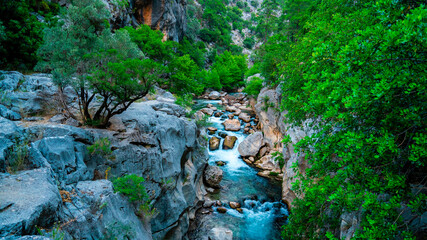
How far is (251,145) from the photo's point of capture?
20203mm

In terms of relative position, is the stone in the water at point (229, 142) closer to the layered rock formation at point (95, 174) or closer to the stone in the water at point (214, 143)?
the stone in the water at point (214, 143)

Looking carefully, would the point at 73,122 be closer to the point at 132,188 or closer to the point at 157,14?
the point at 132,188

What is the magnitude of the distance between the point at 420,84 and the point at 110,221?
7.62m

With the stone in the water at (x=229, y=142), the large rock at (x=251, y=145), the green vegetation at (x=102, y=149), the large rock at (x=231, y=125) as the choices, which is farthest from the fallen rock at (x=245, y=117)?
the green vegetation at (x=102, y=149)

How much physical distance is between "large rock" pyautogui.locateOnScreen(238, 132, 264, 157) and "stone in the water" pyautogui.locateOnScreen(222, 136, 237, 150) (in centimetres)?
93

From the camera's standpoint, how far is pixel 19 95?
8875 mm

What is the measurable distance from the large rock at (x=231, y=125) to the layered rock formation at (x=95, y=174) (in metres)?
11.6

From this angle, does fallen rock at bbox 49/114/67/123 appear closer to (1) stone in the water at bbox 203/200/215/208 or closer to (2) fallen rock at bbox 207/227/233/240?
(2) fallen rock at bbox 207/227/233/240

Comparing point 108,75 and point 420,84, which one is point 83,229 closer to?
point 108,75

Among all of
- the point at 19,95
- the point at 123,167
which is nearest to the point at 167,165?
the point at 123,167

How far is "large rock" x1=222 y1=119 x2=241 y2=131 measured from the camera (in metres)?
24.5

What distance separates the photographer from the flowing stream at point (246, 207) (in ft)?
39.1

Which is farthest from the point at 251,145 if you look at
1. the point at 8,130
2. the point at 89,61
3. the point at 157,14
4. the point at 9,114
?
the point at 157,14

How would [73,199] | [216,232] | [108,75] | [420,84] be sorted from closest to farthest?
1. [420,84]
2. [73,199]
3. [108,75]
4. [216,232]
